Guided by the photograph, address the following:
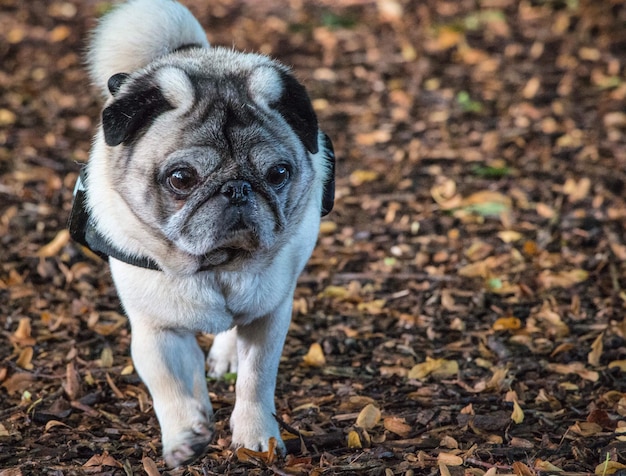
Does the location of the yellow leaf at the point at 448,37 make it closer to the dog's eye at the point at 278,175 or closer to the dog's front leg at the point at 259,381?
the dog's front leg at the point at 259,381

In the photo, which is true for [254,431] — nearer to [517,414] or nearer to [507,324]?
[517,414]

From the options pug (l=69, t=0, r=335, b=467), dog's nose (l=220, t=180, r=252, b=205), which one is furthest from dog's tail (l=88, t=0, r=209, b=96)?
dog's nose (l=220, t=180, r=252, b=205)

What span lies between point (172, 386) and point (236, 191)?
1180 mm

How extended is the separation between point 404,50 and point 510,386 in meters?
6.89

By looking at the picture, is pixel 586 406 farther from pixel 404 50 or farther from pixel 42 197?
pixel 404 50

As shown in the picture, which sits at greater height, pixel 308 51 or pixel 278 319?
pixel 278 319

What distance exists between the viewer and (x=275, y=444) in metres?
5.01

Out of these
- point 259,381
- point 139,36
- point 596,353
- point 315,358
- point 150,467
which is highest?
point 139,36

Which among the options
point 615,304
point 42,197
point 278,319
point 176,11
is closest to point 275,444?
point 278,319

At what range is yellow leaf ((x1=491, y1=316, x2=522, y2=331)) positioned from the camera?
6.57 m

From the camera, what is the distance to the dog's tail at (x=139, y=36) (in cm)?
527

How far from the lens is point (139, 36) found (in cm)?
527

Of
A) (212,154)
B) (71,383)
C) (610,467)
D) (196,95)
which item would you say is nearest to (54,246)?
(71,383)

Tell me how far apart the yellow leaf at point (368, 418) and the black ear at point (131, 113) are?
1956mm
